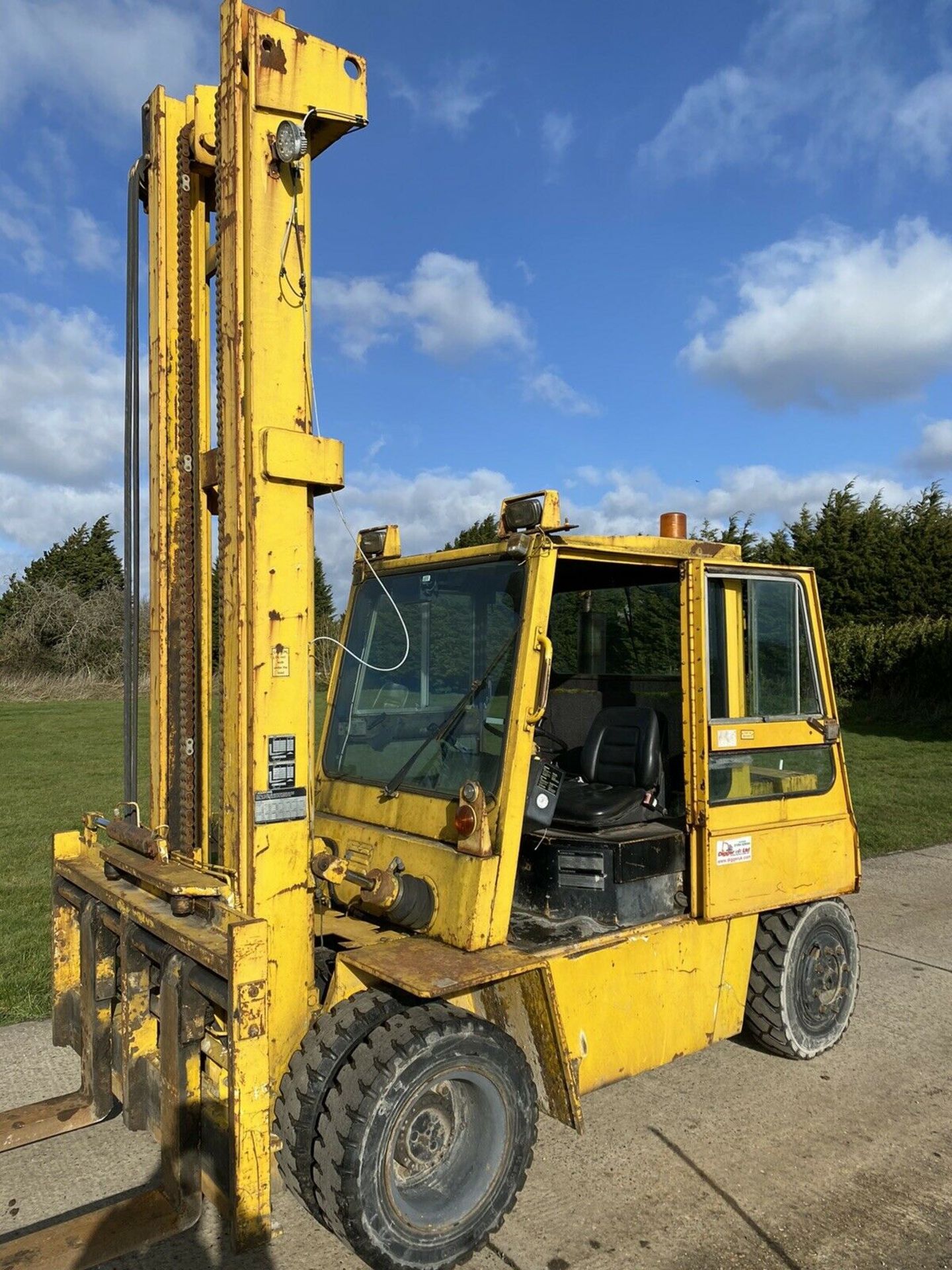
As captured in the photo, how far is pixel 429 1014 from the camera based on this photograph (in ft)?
10.8

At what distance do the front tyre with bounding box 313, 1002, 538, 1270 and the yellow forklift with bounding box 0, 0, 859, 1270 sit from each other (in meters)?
0.01

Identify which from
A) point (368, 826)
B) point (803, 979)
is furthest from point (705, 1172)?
point (368, 826)

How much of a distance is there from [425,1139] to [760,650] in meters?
2.51

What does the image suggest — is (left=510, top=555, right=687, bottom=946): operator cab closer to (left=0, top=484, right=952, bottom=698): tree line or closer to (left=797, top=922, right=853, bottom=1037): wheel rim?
(left=797, top=922, right=853, bottom=1037): wheel rim

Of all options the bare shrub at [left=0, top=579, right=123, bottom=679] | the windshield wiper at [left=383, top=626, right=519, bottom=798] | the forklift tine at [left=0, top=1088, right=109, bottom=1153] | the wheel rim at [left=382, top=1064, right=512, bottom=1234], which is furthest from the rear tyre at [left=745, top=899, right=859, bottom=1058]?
the bare shrub at [left=0, top=579, right=123, bottom=679]

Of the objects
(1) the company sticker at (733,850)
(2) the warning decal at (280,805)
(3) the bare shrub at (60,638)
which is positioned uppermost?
(3) the bare shrub at (60,638)

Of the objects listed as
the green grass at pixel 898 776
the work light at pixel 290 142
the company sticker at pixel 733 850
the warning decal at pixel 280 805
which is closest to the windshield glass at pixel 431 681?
the warning decal at pixel 280 805

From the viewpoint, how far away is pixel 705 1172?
395 centimetres

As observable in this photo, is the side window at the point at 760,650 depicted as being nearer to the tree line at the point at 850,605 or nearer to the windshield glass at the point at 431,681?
the windshield glass at the point at 431,681

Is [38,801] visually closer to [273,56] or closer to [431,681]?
[431,681]

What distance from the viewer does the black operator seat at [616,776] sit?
4.30 m

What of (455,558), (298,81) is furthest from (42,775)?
(298,81)

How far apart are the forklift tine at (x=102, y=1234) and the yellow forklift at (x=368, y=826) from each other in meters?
0.01

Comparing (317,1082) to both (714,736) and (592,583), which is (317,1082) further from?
(592,583)
